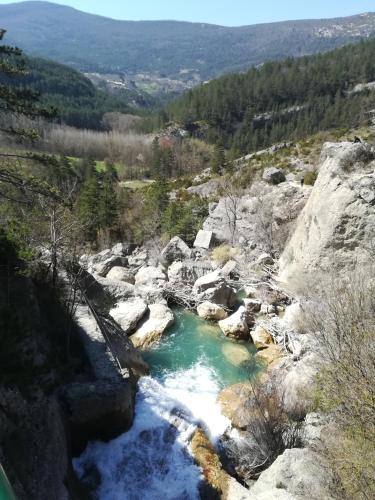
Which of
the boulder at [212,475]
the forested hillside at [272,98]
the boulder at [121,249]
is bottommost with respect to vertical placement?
the boulder at [121,249]

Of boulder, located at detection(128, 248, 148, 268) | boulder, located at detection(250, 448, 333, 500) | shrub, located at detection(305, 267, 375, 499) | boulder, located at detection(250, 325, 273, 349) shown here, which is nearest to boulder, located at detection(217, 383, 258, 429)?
boulder, located at detection(250, 448, 333, 500)

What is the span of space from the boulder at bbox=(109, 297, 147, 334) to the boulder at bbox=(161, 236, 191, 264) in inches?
286

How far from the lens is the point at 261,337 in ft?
70.3

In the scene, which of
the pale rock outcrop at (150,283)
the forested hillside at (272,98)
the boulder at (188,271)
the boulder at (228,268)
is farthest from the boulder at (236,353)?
the forested hillside at (272,98)

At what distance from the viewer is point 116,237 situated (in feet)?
127

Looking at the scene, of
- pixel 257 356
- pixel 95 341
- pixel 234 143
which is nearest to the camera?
pixel 95 341

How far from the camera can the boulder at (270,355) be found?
65.3 ft

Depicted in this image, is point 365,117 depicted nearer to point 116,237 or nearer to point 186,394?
point 116,237

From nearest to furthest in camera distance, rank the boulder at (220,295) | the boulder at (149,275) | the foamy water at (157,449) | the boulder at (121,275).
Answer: the foamy water at (157,449) < the boulder at (220,295) < the boulder at (149,275) < the boulder at (121,275)

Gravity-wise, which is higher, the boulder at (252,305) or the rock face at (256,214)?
the rock face at (256,214)

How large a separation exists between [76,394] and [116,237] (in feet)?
83.9

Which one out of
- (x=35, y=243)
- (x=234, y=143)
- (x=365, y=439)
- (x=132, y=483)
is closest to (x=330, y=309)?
(x=365, y=439)

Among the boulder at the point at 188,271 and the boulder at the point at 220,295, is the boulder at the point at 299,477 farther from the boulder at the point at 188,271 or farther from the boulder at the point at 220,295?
the boulder at the point at 188,271

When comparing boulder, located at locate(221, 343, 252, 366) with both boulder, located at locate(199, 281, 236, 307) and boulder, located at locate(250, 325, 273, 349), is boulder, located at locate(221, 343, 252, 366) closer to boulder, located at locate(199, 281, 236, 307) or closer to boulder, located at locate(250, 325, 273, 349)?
boulder, located at locate(250, 325, 273, 349)
